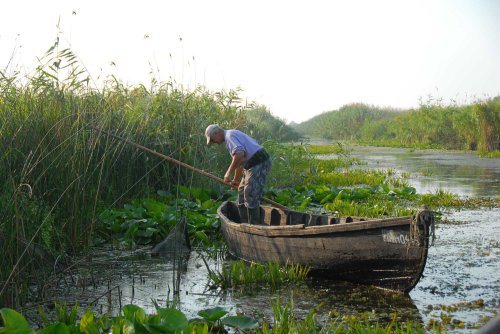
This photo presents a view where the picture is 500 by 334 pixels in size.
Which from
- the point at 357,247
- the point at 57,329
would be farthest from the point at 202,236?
the point at 57,329

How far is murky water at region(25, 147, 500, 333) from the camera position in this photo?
5.38 metres

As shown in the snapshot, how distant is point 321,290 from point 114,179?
433cm

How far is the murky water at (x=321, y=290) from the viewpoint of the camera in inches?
212

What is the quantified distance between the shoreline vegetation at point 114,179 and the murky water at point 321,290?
0.94ft

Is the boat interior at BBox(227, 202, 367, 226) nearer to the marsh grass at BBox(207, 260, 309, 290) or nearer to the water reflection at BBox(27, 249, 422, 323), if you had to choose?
the marsh grass at BBox(207, 260, 309, 290)

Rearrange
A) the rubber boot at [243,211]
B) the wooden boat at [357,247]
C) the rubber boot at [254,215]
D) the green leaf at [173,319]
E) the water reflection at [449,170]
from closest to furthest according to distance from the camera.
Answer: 1. the green leaf at [173,319]
2. the wooden boat at [357,247]
3. the rubber boot at [254,215]
4. the rubber boot at [243,211]
5. the water reflection at [449,170]

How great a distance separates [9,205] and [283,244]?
284cm

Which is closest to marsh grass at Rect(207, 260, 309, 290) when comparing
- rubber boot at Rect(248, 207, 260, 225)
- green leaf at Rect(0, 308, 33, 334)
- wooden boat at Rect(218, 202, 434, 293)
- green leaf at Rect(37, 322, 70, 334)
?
wooden boat at Rect(218, 202, 434, 293)

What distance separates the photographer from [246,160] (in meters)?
8.03

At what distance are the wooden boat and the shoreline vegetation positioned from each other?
929mm

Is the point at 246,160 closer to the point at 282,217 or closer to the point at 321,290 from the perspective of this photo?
the point at 282,217

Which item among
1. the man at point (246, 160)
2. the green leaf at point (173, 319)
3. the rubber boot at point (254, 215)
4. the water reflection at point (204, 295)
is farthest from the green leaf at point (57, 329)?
the rubber boot at point (254, 215)

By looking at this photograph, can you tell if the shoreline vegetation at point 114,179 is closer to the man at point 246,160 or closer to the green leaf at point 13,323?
the green leaf at point 13,323

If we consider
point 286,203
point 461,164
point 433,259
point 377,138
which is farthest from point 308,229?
point 377,138
